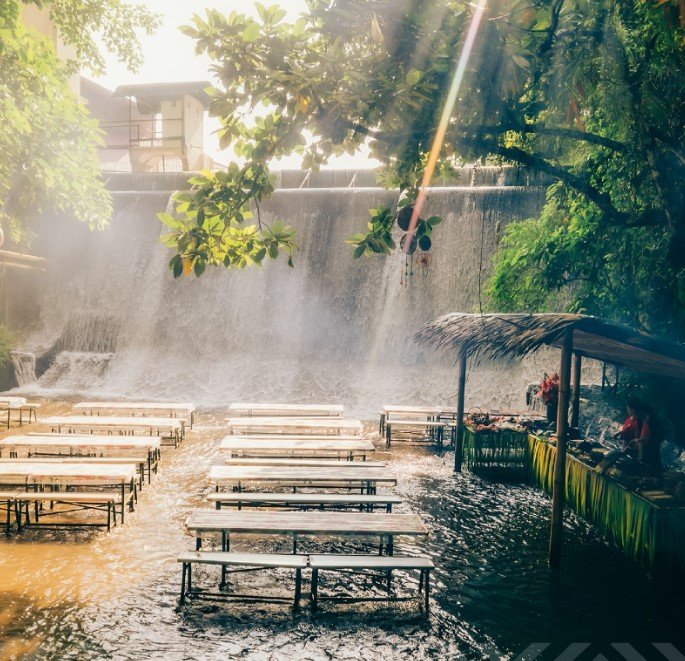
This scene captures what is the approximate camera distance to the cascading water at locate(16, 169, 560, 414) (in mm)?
20547

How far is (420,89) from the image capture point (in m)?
4.81

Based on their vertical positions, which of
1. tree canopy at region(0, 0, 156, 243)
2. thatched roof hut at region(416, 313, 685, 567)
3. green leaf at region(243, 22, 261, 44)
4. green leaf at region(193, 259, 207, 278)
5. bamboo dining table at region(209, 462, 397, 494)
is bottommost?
bamboo dining table at region(209, 462, 397, 494)

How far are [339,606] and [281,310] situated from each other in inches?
671

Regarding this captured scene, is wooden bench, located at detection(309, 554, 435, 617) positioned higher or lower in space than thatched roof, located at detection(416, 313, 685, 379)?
lower

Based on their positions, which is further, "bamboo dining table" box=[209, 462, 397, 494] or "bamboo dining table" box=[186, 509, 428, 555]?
"bamboo dining table" box=[209, 462, 397, 494]

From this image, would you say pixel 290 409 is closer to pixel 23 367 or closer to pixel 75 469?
pixel 75 469

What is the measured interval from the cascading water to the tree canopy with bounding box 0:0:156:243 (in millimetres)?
5188

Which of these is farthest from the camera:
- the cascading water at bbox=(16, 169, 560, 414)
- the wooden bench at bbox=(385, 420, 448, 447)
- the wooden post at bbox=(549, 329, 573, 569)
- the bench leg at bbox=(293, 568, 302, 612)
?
the cascading water at bbox=(16, 169, 560, 414)

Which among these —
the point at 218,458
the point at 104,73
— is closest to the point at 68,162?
the point at 104,73

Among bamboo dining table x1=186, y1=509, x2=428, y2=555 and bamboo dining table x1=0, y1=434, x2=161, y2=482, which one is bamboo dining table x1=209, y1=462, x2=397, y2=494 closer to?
bamboo dining table x1=186, y1=509, x2=428, y2=555

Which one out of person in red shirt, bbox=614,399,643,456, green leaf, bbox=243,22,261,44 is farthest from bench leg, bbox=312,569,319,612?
person in red shirt, bbox=614,399,643,456

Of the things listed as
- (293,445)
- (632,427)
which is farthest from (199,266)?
(632,427)

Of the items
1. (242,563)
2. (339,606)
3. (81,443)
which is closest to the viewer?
(242,563)

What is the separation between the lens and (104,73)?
57.4 ft
